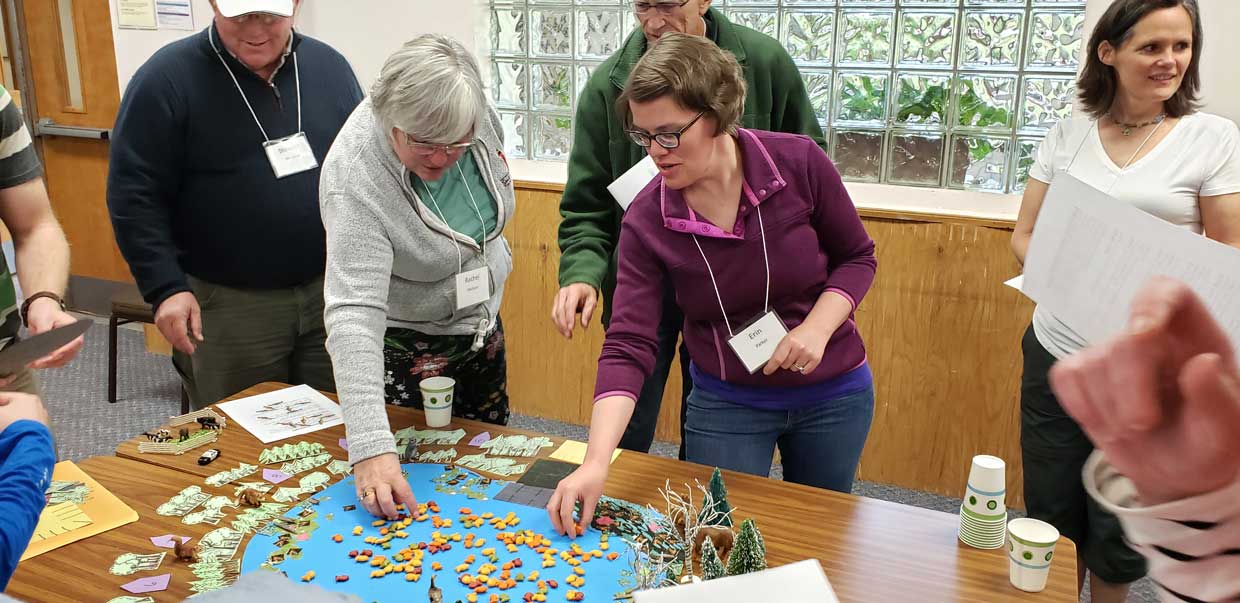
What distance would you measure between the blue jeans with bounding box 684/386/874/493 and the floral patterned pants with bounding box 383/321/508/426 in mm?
510

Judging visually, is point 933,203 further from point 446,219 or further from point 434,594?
point 434,594

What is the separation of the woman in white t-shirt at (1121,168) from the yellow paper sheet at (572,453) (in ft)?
3.57

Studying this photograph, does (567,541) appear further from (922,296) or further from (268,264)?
(922,296)

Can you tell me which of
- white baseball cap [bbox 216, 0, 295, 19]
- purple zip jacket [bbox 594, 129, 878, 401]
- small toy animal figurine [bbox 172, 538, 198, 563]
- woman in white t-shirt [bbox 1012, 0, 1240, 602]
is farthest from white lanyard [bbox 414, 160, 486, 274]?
woman in white t-shirt [bbox 1012, 0, 1240, 602]

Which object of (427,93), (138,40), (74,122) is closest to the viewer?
(427,93)

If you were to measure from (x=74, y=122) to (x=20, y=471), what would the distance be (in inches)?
160

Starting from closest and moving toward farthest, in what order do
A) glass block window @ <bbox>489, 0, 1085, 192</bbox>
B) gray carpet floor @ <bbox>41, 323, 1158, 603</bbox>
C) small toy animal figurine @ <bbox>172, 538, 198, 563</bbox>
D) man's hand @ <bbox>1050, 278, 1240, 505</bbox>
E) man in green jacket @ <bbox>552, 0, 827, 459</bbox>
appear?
man's hand @ <bbox>1050, 278, 1240, 505</bbox>, small toy animal figurine @ <bbox>172, 538, 198, 563</bbox>, man in green jacket @ <bbox>552, 0, 827, 459</bbox>, glass block window @ <bbox>489, 0, 1085, 192</bbox>, gray carpet floor @ <bbox>41, 323, 1158, 603</bbox>

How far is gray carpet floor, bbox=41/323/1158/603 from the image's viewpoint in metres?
3.17

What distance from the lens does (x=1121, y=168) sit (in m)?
2.02

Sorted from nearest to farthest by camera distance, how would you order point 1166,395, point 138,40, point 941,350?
1. point 1166,395
2. point 941,350
3. point 138,40

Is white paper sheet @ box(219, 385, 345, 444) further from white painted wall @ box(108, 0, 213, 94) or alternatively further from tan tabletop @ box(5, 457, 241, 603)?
white painted wall @ box(108, 0, 213, 94)

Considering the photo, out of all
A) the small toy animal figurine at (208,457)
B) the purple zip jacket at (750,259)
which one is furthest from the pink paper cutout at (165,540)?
the purple zip jacket at (750,259)

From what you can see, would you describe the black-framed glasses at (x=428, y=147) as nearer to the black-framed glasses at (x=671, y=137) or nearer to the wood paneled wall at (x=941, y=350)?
the black-framed glasses at (x=671, y=137)

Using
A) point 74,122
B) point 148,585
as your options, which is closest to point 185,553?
point 148,585
